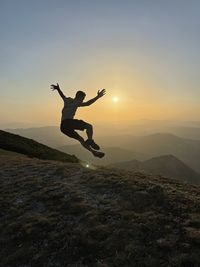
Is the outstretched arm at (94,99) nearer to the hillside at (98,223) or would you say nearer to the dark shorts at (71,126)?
the dark shorts at (71,126)

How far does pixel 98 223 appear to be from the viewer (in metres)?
14.6

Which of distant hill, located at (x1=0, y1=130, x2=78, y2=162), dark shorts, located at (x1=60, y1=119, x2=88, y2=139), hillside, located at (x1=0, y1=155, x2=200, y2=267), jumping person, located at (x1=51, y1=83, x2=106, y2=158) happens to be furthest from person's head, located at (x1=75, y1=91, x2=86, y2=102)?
distant hill, located at (x1=0, y1=130, x2=78, y2=162)

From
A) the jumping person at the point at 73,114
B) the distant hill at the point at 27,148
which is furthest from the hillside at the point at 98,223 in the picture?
A: the distant hill at the point at 27,148

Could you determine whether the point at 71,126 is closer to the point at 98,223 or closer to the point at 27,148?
the point at 98,223

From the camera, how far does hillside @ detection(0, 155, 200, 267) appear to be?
12.3m

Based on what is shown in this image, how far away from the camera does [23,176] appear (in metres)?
22.6

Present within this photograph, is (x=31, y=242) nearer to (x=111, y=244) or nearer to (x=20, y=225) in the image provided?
(x=20, y=225)

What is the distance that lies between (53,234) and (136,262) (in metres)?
3.92

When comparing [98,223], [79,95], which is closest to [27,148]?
[79,95]

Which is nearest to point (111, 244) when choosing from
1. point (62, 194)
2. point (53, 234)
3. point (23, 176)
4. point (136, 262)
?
point (136, 262)

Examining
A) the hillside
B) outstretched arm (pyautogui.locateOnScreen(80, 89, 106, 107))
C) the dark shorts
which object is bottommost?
the hillside

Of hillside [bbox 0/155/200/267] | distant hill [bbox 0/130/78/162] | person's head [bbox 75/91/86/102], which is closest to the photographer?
hillside [bbox 0/155/200/267]

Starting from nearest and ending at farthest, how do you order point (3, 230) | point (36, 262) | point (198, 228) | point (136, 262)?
point (136, 262), point (36, 262), point (198, 228), point (3, 230)

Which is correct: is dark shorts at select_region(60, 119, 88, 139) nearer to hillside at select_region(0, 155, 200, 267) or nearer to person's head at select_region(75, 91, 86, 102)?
person's head at select_region(75, 91, 86, 102)
